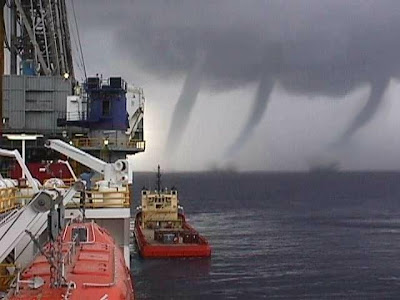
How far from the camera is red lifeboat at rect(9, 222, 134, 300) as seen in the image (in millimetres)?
14312

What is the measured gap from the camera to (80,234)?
77.5 ft

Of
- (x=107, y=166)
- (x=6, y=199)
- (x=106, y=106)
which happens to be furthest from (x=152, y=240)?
(x=6, y=199)

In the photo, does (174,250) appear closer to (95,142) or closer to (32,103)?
(95,142)

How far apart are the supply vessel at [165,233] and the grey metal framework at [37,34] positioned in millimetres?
21708

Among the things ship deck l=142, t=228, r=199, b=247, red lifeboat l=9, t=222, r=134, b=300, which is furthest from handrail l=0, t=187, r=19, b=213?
ship deck l=142, t=228, r=199, b=247

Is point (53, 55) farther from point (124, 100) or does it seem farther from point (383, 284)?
point (383, 284)

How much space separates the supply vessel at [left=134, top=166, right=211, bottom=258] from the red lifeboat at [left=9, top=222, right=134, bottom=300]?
4476cm

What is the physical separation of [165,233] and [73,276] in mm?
55430

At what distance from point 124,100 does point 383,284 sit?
28.9m

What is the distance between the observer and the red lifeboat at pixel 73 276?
1431 centimetres

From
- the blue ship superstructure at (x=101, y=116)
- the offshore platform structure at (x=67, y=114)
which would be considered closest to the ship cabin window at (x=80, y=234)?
the offshore platform structure at (x=67, y=114)

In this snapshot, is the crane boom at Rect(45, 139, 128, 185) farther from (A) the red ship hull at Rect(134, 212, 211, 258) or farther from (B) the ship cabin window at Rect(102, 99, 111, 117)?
(A) the red ship hull at Rect(134, 212, 211, 258)

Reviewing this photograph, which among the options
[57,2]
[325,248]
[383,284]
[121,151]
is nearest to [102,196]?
[121,151]

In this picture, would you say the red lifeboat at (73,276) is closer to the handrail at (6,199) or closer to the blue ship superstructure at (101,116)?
the handrail at (6,199)
